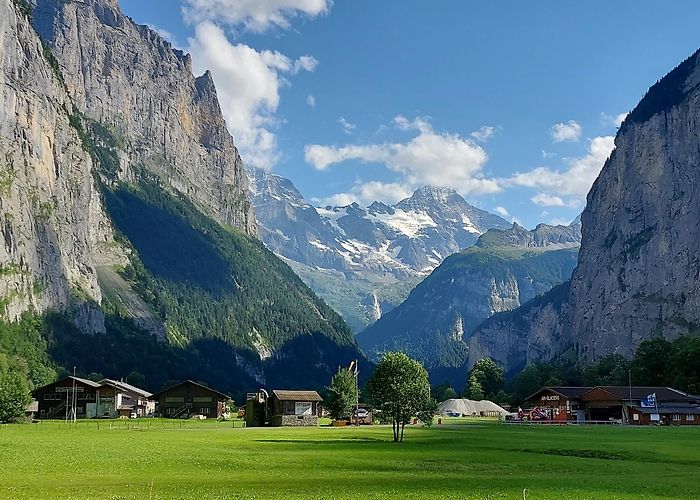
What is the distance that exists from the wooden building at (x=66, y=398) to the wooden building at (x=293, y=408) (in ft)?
167

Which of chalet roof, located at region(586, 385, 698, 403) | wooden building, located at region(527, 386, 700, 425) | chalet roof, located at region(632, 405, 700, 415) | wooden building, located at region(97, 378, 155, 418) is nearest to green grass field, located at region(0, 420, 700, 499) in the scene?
chalet roof, located at region(632, 405, 700, 415)

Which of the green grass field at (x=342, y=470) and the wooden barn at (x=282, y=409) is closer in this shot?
the green grass field at (x=342, y=470)

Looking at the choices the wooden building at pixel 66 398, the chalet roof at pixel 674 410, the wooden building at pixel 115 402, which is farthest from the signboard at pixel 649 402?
the wooden building at pixel 66 398

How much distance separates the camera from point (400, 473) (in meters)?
45.6

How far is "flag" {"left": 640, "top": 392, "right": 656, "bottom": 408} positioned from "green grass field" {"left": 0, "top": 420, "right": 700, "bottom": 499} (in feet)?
245

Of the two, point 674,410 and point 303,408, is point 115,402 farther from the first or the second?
point 674,410

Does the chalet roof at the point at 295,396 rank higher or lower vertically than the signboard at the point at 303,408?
higher

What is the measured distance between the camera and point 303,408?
139m

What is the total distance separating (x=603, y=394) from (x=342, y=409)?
59.7 m

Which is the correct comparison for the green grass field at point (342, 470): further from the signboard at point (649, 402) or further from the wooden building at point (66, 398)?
the wooden building at point (66, 398)

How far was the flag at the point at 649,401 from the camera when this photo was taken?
463 ft

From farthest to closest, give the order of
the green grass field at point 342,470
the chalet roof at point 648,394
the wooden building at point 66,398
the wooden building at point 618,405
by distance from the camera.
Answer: the wooden building at point 66,398
the chalet roof at point 648,394
the wooden building at point 618,405
the green grass field at point 342,470

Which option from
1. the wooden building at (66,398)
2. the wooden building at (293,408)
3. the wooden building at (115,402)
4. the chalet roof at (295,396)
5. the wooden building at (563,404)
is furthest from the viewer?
the wooden building at (115,402)

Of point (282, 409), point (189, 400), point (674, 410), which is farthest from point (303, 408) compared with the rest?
point (674, 410)
